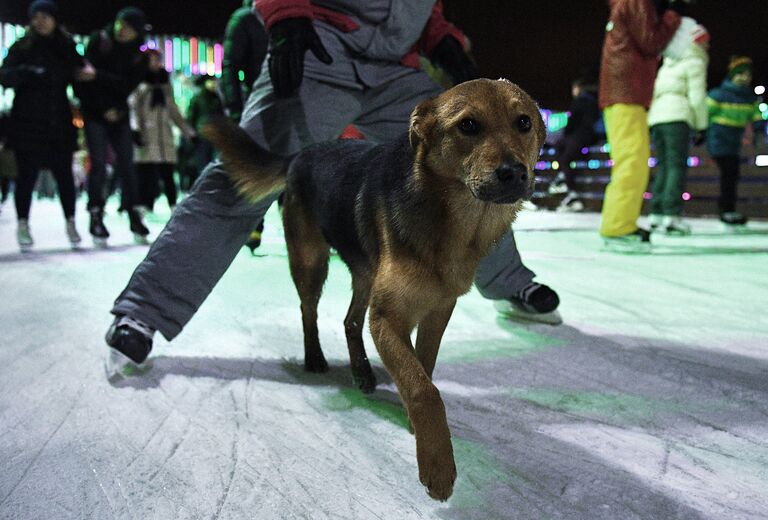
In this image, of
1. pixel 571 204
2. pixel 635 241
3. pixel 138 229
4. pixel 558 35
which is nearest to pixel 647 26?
pixel 635 241

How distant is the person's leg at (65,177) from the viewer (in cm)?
551

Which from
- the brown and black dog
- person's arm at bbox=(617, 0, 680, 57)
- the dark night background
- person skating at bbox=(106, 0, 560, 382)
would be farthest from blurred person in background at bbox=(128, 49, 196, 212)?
the brown and black dog

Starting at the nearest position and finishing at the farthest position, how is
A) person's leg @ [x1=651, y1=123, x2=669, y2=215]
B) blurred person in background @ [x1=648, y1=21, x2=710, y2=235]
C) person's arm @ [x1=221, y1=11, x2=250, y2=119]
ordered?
person's arm @ [x1=221, y1=11, x2=250, y2=119] < blurred person in background @ [x1=648, y1=21, x2=710, y2=235] < person's leg @ [x1=651, y1=123, x2=669, y2=215]

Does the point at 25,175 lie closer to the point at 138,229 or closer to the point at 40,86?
the point at 40,86

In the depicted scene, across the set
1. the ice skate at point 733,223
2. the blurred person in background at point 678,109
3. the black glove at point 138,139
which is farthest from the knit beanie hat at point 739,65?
the black glove at point 138,139

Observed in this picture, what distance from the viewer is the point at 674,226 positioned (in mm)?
6613

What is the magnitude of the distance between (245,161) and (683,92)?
18.0ft

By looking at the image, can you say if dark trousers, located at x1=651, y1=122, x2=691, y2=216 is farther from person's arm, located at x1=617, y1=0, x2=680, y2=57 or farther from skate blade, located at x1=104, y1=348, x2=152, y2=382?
skate blade, located at x1=104, y1=348, x2=152, y2=382

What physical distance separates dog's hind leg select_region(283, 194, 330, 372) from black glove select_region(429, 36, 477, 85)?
0.88 meters

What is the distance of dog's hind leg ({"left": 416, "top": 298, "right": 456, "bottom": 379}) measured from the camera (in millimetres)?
1668

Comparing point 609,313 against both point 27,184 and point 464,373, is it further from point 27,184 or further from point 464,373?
point 27,184

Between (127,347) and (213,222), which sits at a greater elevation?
(213,222)

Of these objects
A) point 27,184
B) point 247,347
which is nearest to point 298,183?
point 247,347

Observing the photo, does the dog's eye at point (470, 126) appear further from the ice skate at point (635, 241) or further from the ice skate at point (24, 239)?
the ice skate at point (24, 239)
